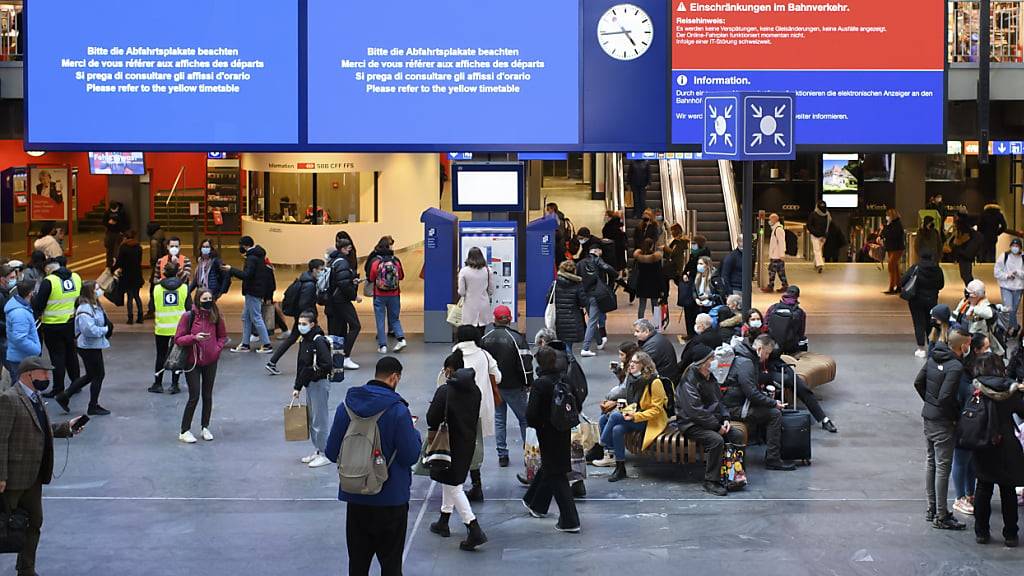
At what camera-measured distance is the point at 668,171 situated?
30234 millimetres

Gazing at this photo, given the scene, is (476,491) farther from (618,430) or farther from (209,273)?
(209,273)

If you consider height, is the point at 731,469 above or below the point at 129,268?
below

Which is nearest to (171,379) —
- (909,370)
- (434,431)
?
(434,431)

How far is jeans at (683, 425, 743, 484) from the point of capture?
1184cm

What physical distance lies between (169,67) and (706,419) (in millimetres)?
9377

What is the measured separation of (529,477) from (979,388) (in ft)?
11.8

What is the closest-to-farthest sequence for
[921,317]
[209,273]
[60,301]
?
[60,301], [921,317], [209,273]

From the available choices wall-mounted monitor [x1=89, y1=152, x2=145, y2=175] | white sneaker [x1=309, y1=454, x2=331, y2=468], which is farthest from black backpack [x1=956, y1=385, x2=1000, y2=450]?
wall-mounted monitor [x1=89, y1=152, x2=145, y2=175]

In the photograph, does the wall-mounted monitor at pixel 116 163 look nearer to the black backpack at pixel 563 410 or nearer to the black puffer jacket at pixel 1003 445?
the black backpack at pixel 563 410

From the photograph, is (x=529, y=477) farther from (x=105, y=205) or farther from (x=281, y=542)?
(x=105, y=205)

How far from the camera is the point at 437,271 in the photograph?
19469mm

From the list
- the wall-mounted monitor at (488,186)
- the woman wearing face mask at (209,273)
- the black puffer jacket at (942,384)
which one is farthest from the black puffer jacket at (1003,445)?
the woman wearing face mask at (209,273)

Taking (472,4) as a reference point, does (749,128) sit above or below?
below

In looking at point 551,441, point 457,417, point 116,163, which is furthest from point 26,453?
point 116,163
